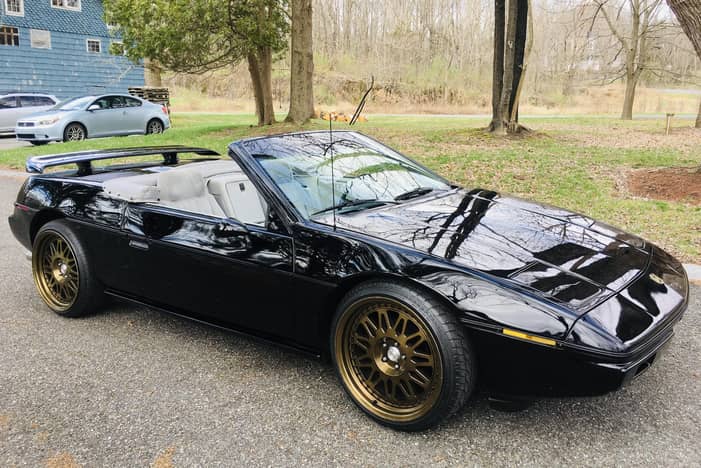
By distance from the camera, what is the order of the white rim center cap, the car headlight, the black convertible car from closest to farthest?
the black convertible car < the white rim center cap < the car headlight

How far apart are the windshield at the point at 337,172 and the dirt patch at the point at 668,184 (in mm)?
5049

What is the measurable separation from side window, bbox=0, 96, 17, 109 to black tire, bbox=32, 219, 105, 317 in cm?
1857

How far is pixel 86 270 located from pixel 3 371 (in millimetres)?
816

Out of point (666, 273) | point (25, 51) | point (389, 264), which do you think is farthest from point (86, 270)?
point (25, 51)

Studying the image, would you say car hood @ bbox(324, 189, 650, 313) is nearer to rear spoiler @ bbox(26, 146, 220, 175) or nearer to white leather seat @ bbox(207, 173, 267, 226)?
white leather seat @ bbox(207, 173, 267, 226)

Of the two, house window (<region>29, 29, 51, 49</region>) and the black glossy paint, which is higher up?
house window (<region>29, 29, 51, 49</region>)

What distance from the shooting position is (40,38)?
27203 mm

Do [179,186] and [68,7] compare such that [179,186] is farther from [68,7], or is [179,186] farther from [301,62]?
[68,7]

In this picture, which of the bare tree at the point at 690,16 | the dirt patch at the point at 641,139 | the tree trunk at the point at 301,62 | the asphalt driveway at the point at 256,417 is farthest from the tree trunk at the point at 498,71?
the asphalt driveway at the point at 256,417

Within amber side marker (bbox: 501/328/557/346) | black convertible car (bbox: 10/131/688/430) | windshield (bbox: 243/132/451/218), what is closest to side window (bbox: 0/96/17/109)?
black convertible car (bbox: 10/131/688/430)

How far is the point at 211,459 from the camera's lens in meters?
2.47

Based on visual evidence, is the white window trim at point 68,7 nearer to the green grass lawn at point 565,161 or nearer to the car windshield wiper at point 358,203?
the green grass lawn at point 565,161

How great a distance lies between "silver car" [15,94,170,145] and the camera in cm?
1577

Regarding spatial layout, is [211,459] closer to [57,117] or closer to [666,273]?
[666,273]
